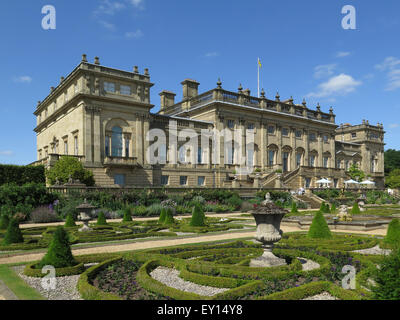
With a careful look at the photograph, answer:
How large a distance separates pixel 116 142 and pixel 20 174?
339 inches

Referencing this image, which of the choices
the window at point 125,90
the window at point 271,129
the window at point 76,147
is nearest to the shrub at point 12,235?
the window at point 76,147

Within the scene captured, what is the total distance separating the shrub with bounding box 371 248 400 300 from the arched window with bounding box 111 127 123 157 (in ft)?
101

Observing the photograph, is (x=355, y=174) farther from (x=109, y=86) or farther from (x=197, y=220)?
(x=197, y=220)

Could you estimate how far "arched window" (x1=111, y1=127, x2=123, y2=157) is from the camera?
33250 millimetres

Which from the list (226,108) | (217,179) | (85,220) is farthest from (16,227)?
Answer: (226,108)

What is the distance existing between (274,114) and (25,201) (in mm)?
33040

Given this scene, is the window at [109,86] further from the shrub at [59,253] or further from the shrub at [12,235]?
the shrub at [59,253]

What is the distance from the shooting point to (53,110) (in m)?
40.1

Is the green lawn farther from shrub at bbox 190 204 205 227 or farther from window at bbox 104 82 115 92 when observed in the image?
window at bbox 104 82 115 92

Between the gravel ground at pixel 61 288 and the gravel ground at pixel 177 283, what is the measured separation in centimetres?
167

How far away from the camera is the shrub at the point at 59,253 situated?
25.2ft

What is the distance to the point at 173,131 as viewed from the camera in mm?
37094

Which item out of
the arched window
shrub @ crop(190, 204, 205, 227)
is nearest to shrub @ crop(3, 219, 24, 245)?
shrub @ crop(190, 204, 205, 227)
